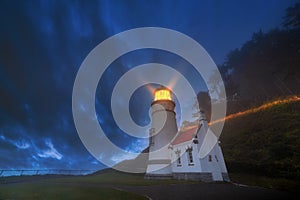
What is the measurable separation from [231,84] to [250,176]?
30121mm

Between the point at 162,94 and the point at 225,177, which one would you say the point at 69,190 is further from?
the point at 162,94

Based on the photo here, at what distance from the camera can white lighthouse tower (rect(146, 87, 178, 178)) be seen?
68.8 feet

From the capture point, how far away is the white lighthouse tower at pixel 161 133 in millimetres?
20969

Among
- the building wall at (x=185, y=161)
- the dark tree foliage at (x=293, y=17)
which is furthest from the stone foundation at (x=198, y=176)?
the dark tree foliage at (x=293, y=17)

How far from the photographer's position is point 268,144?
687 inches

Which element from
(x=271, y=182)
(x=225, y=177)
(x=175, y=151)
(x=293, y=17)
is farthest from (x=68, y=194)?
(x=293, y=17)

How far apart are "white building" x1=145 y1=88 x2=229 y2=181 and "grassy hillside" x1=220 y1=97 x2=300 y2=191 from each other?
2.99 m

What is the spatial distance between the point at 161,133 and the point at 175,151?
11.0 feet

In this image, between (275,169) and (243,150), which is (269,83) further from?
(275,169)

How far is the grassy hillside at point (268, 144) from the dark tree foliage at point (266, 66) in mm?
9050

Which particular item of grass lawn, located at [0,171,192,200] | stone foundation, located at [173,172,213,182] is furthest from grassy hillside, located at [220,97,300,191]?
grass lawn, located at [0,171,192,200]

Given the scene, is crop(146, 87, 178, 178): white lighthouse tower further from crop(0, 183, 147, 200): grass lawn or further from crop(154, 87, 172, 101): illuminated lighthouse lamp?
crop(0, 183, 147, 200): grass lawn

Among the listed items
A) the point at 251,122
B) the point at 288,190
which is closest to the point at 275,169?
the point at 288,190

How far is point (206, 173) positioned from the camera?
Answer: 16.2m
